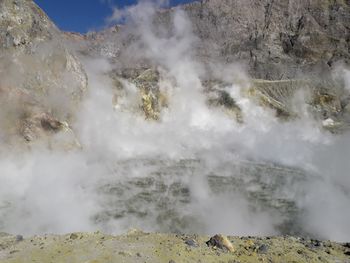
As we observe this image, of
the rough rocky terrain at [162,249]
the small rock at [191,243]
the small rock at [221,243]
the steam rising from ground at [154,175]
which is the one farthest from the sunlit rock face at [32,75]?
the small rock at [221,243]

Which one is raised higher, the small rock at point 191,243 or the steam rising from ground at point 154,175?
the steam rising from ground at point 154,175

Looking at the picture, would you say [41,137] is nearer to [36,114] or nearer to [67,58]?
[36,114]

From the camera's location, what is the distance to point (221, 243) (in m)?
23.7

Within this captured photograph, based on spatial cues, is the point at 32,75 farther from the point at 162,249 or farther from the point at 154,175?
the point at 162,249

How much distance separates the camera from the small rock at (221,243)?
2350 centimetres

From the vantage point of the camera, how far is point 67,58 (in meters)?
71.4

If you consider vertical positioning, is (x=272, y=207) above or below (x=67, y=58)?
below

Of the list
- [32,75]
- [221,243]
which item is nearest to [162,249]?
[221,243]

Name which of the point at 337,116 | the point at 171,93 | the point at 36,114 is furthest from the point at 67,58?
the point at 337,116

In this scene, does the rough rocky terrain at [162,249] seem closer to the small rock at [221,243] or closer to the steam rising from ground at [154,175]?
the small rock at [221,243]

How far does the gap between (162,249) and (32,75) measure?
45.2 m

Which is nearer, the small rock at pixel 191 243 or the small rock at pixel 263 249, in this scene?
the small rock at pixel 263 249

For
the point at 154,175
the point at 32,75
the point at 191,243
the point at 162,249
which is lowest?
the point at 162,249

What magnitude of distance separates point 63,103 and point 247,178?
28.4 meters
